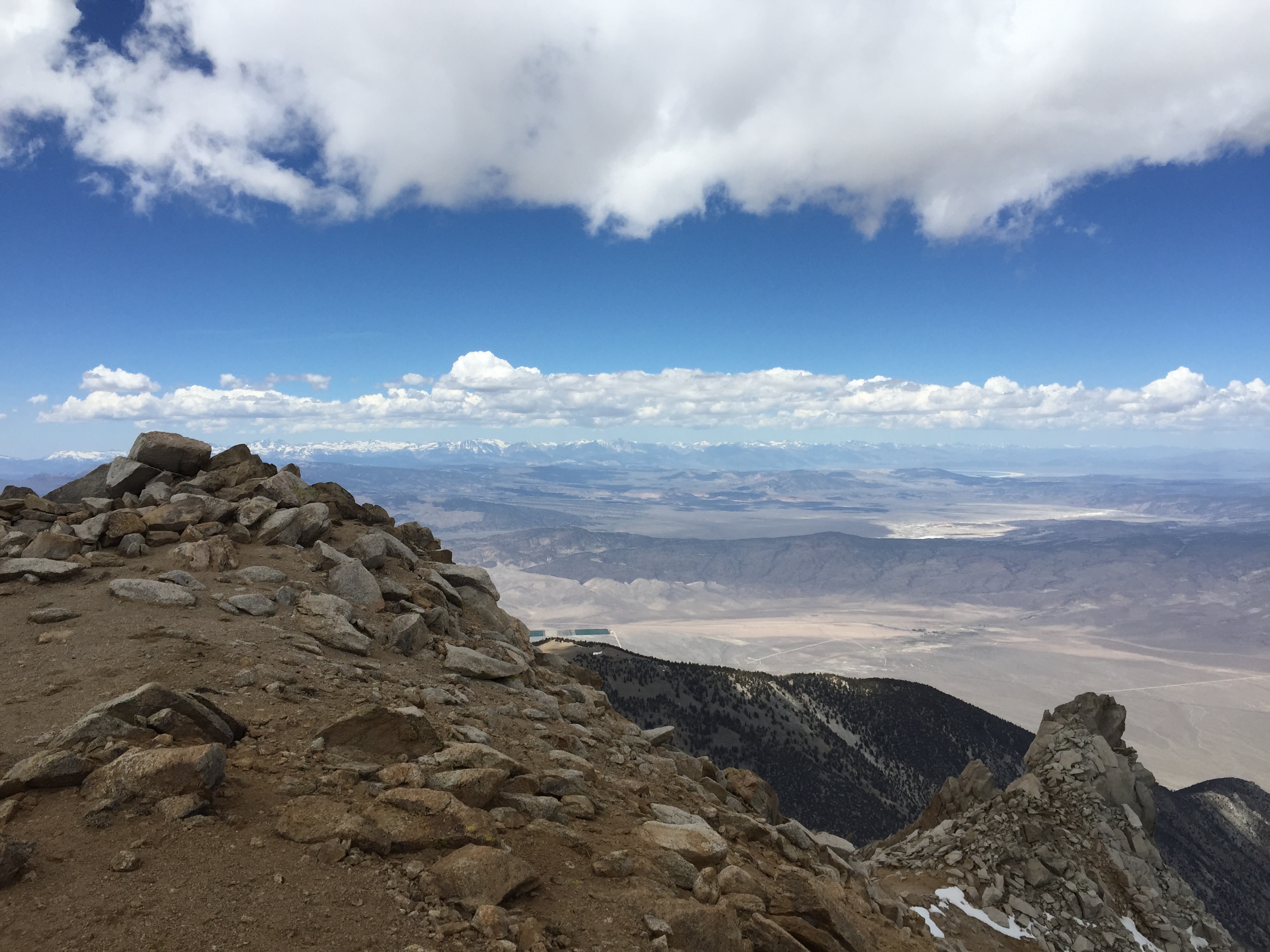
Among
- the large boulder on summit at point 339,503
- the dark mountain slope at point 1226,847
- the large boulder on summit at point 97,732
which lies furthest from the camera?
the dark mountain slope at point 1226,847

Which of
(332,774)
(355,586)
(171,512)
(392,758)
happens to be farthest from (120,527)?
(332,774)

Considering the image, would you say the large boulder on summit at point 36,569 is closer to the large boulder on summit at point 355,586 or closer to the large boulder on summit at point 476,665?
the large boulder on summit at point 355,586

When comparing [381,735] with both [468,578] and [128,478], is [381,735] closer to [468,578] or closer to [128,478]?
[468,578]

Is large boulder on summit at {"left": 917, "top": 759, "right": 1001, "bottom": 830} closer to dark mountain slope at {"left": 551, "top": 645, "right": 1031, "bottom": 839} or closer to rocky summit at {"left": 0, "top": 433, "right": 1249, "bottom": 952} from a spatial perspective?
rocky summit at {"left": 0, "top": 433, "right": 1249, "bottom": 952}

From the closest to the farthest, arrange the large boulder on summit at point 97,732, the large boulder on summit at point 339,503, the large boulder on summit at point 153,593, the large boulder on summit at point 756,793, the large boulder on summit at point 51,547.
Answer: the large boulder on summit at point 97,732 < the large boulder on summit at point 153,593 < the large boulder on summit at point 51,547 < the large boulder on summit at point 756,793 < the large boulder on summit at point 339,503

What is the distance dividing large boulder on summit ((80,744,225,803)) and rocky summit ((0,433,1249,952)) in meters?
0.03

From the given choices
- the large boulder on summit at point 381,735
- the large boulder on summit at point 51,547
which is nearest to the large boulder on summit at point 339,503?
the large boulder on summit at point 51,547

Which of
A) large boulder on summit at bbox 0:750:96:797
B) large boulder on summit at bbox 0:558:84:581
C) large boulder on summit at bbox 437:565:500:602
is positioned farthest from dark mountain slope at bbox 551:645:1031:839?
large boulder on summit at bbox 0:750:96:797

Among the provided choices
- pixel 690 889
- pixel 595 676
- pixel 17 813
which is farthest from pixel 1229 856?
pixel 17 813

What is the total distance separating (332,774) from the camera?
26.2 ft

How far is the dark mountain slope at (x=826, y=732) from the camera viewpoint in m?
84.8

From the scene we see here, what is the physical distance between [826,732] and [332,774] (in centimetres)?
11109

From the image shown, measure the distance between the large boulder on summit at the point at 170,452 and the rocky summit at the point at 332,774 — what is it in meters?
0.08

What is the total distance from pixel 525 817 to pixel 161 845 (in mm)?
3985
